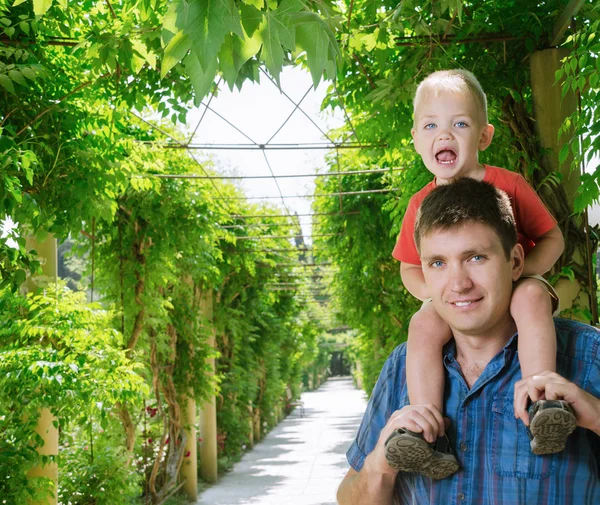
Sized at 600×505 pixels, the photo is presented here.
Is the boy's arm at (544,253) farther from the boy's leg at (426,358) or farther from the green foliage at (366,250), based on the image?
the green foliage at (366,250)

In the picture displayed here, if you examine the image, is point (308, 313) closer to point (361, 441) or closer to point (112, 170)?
point (112, 170)

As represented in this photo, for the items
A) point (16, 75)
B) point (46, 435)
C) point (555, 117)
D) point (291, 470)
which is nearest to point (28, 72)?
point (16, 75)

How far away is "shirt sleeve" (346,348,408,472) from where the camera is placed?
1917 millimetres

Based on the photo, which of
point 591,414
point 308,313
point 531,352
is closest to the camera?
point 591,414

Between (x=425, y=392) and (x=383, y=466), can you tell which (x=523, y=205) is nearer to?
(x=425, y=392)

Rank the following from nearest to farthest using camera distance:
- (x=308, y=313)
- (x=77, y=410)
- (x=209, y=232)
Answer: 1. (x=77, y=410)
2. (x=209, y=232)
3. (x=308, y=313)

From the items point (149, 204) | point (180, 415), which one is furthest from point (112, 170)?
point (180, 415)

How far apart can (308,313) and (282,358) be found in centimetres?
343

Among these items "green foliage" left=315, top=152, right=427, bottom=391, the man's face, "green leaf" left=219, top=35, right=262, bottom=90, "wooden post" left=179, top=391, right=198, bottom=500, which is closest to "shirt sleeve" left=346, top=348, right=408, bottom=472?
the man's face

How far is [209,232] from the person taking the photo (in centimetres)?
823

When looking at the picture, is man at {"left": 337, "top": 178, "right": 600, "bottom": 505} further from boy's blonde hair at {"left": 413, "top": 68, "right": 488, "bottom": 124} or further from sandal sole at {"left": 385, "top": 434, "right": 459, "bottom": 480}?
boy's blonde hair at {"left": 413, "top": 68, "right": 488, "bottom": 124}

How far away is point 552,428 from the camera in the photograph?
145 centimetres

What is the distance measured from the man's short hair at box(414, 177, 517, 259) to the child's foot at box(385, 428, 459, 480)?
427mm

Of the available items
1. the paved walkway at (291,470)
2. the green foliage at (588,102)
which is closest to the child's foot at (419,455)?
the green foliage at (588,102)
